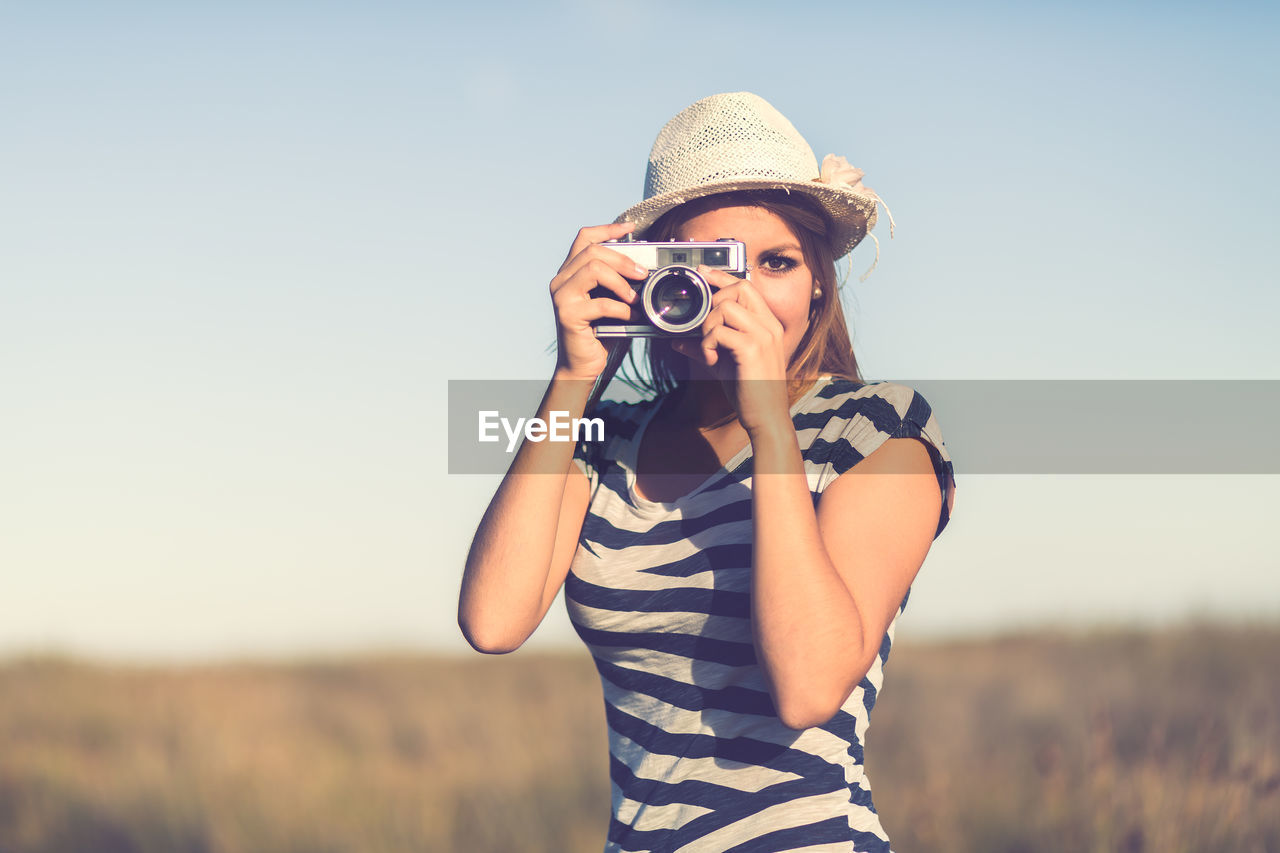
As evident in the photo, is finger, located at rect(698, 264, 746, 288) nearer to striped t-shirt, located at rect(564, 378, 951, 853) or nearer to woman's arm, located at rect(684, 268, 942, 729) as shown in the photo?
woman's arm, located at rect(684, 268, 942, 729)

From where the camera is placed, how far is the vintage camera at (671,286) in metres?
2.34

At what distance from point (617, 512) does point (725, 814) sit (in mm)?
676

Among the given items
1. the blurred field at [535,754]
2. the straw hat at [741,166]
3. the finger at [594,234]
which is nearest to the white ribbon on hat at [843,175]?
the straw hat at [741,166]

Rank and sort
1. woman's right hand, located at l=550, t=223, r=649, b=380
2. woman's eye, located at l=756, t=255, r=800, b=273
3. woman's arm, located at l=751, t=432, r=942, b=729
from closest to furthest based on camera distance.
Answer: woman's arm, located at l=751, t=432, r=942, b=729 → woman's right hand, located at l=550, t=223, r=649, b=380 → woman's eye, located at l=756, t=255, r=800, b=273

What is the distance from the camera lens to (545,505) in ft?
7.73

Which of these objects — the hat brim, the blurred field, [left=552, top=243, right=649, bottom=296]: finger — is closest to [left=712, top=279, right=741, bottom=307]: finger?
[left=552, top=243, right=649, bottom=296]: finger

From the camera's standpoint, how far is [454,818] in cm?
793

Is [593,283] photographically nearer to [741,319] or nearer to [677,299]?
[677,299]

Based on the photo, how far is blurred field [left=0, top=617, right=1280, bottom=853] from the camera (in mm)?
6285

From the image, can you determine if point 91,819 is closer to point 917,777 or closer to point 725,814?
point 917,777

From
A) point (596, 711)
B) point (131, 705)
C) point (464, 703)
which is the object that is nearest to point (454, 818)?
point (596, 711)

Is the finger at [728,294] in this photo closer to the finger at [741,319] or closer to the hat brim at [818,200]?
the finger at [741,319]

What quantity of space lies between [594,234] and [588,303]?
0.19 meters

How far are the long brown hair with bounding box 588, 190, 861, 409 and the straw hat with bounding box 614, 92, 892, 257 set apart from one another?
0.03m
